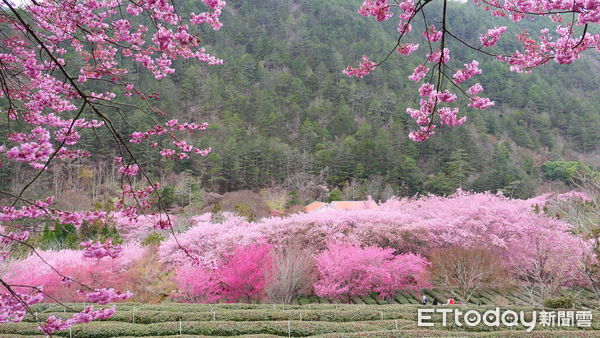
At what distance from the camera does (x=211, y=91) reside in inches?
2200

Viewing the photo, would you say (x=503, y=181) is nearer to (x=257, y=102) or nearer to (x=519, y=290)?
(x=519, y=290)

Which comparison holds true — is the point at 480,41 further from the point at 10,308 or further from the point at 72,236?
the point at 72,236

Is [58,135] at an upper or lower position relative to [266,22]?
lower

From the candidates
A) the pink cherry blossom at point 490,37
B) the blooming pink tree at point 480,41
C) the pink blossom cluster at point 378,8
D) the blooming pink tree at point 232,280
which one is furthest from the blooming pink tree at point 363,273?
the pink blossom cluster at point 378,8

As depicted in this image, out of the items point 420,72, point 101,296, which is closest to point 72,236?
point 101,296

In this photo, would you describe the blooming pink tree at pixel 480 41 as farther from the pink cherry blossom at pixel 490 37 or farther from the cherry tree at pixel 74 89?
the cherry tree at pixel 74 89

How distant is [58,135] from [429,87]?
3.30 meters

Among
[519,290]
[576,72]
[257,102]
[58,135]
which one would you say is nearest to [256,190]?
[257,102]

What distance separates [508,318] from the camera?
283 inches

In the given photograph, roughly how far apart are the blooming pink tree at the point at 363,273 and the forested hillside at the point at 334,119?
18.7 meters

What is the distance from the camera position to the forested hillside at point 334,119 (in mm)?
37281

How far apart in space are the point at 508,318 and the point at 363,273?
521 cm

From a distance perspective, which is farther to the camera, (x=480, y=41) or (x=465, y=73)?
(x=465, y=73)

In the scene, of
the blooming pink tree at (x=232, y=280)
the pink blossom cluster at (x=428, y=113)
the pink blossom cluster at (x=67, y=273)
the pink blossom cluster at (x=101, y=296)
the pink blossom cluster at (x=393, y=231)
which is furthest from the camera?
the pink blossom cluster at (x=393, y=231)
